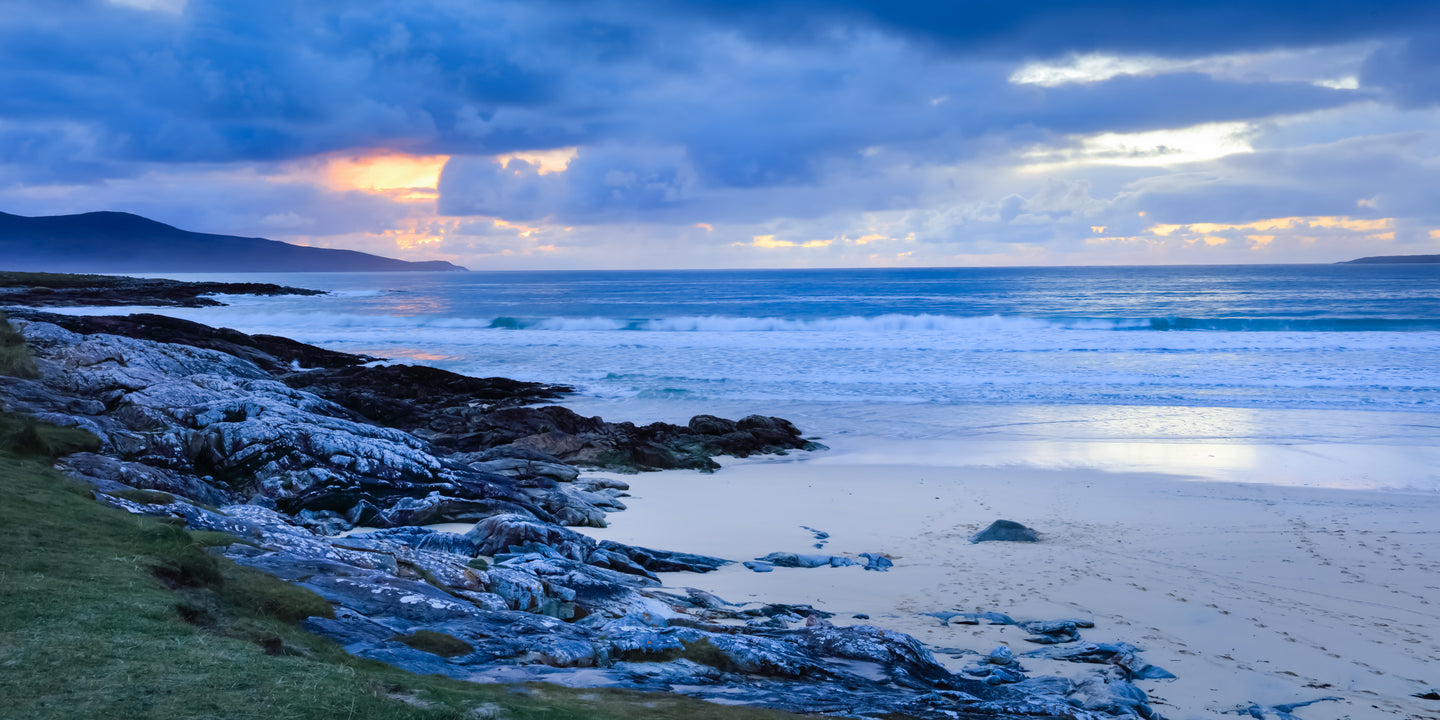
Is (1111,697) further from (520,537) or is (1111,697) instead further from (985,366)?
(985,366)

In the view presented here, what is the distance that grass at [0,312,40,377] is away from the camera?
1135cm

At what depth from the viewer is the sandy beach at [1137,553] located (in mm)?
7254

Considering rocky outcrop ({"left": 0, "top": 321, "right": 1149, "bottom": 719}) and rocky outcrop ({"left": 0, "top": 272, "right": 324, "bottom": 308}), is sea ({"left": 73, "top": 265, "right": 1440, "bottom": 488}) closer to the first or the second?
rocky outcrop ({"left": 0, "top": 272, "right": 324, "bottom": 308})

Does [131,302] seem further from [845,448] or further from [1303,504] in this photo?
[1303,504]

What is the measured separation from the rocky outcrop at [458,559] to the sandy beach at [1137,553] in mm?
823

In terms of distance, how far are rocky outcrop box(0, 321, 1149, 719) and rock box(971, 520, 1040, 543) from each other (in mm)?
2750

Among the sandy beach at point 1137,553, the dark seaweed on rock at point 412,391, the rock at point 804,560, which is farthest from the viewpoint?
the dark seaweed on rock at point 412,391

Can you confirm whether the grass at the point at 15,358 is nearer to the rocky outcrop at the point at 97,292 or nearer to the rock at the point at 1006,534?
the rock at the point at 1006,534

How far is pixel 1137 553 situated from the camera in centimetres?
1065

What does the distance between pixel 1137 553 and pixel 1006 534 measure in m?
1.54

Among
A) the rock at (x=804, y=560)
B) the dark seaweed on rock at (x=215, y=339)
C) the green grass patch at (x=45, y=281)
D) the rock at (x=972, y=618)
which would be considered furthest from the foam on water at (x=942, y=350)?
the green grass patch at (x=45, y=281)

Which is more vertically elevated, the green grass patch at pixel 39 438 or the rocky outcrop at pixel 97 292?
the rocky outcrop at pixel 97 292

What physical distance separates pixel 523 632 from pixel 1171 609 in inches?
254

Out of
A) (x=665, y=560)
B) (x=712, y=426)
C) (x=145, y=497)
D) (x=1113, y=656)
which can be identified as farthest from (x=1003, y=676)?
(x=712, y=426)
